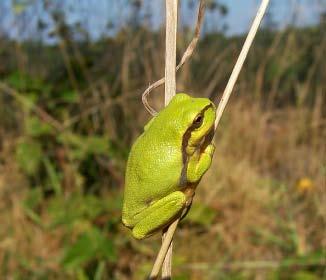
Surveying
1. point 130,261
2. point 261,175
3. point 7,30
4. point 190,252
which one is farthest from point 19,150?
point 261,175

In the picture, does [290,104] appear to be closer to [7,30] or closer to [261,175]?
[261,175]

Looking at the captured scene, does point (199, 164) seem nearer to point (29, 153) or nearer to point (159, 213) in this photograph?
point (159, 213)

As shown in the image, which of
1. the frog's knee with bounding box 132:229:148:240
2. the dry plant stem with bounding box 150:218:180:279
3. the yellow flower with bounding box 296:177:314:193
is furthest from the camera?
the yellow flower with bounding box 296:177:314:193

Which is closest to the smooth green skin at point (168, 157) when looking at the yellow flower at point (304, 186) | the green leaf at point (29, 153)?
the green leaf at point (29, 153)

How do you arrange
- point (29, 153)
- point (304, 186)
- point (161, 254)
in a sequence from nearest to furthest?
point (161, 254) → point (29, 153) → point (304, 186)

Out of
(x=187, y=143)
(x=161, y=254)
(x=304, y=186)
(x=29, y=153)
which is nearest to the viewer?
(x=161, y=254)

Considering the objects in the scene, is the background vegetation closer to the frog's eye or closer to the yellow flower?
the yellow flower

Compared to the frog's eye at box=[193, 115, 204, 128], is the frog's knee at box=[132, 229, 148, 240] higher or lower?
lower

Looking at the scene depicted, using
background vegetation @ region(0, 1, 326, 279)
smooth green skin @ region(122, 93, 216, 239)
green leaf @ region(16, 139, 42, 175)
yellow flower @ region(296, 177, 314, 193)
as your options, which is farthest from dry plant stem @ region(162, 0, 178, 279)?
yellow flower @ region(296, 177, 314, 193)

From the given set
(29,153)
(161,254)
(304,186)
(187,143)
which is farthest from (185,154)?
(304,186)
